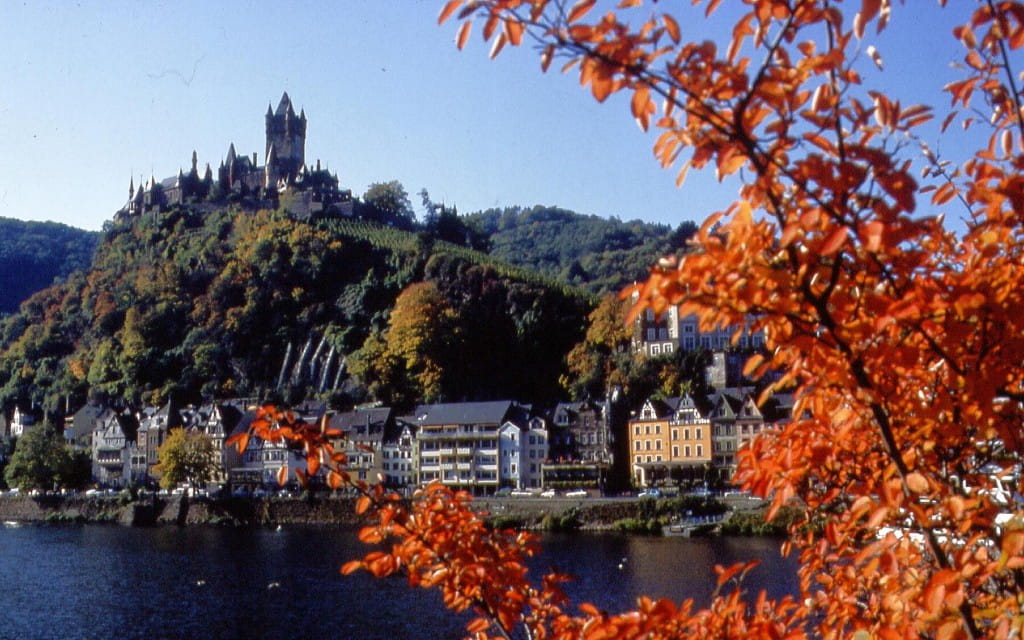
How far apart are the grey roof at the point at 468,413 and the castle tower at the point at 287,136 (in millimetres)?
74045

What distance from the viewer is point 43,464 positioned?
288ft

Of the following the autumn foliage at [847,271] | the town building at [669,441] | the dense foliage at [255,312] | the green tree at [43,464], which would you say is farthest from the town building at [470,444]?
the autumn foliage at [847,271]

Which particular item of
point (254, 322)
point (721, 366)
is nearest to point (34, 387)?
point (254, 322)

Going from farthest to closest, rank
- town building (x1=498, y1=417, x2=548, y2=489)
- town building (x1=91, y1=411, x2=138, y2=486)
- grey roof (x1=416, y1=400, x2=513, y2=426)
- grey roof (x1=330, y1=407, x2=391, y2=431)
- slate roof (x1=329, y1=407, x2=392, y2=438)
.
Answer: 1. town building (x1=91, y1=411, x2=138, y2=486)
2. grey roof (x1=330, y1=407, x2=391, y2=431)
3. slate roof (x1=329, y1=407, x2=392, y2=438)
4. grey roof (x1=416, y1=400, x2=513, y2=426)
5. town building (x1=498, y1=417, x2=548, y2=489)

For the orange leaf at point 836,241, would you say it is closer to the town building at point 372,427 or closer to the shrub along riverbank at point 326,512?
the shrub along riverbank at point 326,512

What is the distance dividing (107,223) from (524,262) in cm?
7754

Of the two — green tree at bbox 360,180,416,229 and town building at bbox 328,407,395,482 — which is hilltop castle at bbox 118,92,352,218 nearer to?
green tree at bbox 360,180,416,229

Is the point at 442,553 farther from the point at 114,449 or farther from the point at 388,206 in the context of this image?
the point at 388,206

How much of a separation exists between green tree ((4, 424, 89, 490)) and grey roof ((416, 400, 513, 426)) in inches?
1387

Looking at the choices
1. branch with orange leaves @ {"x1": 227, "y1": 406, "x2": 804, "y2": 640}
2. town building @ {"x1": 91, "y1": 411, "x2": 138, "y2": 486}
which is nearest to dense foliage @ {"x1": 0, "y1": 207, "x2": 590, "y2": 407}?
town building @ {"x1": 91, "y1": 411, "x2": 138, "y2": 486}

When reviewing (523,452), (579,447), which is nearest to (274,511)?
(523,452)

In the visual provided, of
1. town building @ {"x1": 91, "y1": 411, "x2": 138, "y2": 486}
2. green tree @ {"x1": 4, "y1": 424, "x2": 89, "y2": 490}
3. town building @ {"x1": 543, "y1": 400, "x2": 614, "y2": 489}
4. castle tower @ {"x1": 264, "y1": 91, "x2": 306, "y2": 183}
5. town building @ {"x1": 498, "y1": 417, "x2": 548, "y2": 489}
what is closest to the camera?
town building @ {"x1": 543, "y1": 400, "x2": 614, "y2": 489}

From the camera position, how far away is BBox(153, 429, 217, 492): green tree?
274ft

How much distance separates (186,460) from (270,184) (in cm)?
6384
